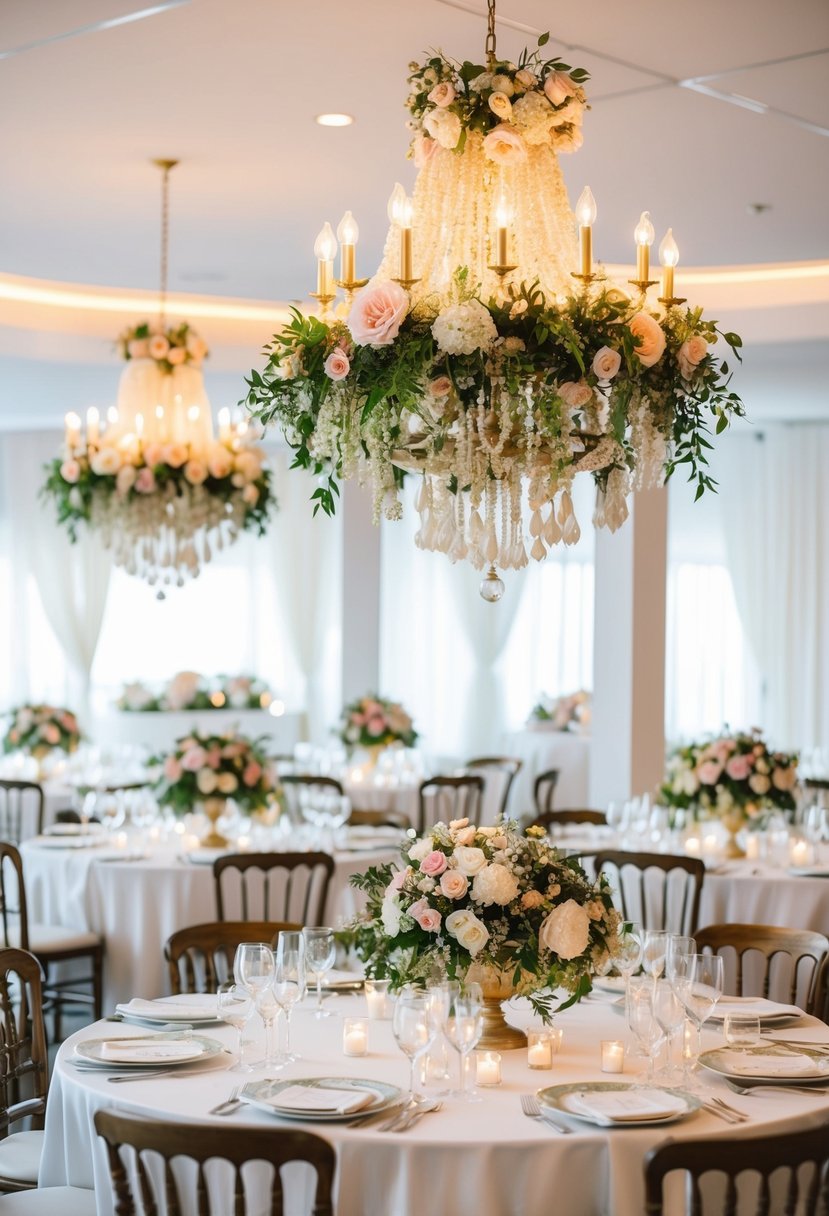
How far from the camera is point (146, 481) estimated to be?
263 inches

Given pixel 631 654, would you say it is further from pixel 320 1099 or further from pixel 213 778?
pixel 320 1099

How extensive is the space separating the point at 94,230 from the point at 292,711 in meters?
7.74

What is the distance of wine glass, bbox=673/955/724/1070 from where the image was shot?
136 inches

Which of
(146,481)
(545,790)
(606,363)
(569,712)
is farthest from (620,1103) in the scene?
(569,712)

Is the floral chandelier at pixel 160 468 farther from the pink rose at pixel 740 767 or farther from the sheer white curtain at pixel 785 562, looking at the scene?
the sheer white curtain at pixel 785 562

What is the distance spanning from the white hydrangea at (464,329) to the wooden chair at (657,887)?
3.11m

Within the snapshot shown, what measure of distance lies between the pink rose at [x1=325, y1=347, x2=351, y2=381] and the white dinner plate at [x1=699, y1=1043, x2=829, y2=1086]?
1746 millimetres

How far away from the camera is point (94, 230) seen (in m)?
7.49

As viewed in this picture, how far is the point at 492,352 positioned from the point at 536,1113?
160 cm

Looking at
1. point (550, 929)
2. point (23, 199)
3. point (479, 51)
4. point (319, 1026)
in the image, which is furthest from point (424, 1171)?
point (23, 199)

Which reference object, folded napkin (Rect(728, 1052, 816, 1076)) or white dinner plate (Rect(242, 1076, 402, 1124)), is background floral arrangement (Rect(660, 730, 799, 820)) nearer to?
folded napkin (Rect(728, 1052, 816, 1076))

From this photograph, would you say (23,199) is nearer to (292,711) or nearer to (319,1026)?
(319,1026)

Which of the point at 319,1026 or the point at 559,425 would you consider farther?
the point at 319,1026

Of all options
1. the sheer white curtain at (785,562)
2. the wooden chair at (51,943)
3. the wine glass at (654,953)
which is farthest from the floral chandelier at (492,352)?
the sheer white curtain at (785,562)
